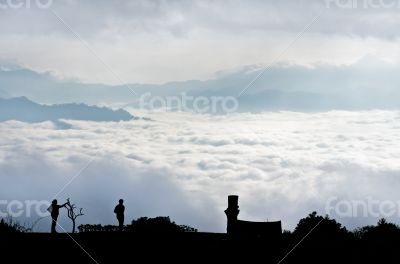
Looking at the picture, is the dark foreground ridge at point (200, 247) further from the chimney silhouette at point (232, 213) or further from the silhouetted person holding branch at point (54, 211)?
the silhouetted person holding branch at point (54, 211)

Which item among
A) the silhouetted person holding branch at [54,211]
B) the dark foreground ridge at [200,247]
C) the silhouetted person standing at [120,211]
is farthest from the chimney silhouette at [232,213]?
the silhouetted person holding branch at [54,211]

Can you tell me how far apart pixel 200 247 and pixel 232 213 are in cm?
223

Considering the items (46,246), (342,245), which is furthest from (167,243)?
(342,245)

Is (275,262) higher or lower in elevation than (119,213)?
lower

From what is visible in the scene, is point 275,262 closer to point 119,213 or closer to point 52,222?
point 119,213

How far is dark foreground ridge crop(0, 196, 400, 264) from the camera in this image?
19875mm

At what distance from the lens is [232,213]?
22.8 meters

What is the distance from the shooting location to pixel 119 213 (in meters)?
22.9

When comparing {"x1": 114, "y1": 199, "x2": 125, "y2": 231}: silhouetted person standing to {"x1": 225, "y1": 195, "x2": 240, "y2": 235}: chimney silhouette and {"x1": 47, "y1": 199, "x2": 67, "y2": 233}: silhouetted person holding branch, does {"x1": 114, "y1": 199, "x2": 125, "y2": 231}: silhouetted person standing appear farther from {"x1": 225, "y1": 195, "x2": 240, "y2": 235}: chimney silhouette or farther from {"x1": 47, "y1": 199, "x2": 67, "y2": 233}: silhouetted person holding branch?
{"x1": 225, "y1": 195, "x2": 240, "y2": 235}: chimney silhouette

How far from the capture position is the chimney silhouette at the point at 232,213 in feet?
74.5

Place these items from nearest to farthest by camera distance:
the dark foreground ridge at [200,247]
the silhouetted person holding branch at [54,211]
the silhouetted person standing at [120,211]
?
the dark foreground ridge at [200,247]
the silhouetted person holding branch at [54,211]
the silhouetted person standing at [120,211]

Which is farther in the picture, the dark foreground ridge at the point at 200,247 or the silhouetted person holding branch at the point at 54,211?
the silhouetted person holding branch at the point at 54,211

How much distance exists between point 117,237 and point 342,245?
27.6 feet

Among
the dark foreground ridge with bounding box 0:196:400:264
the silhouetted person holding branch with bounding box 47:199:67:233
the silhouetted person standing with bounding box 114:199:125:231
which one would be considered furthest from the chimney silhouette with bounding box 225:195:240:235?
the silhouetted person holding branch with bounding box 47:199:67:233
